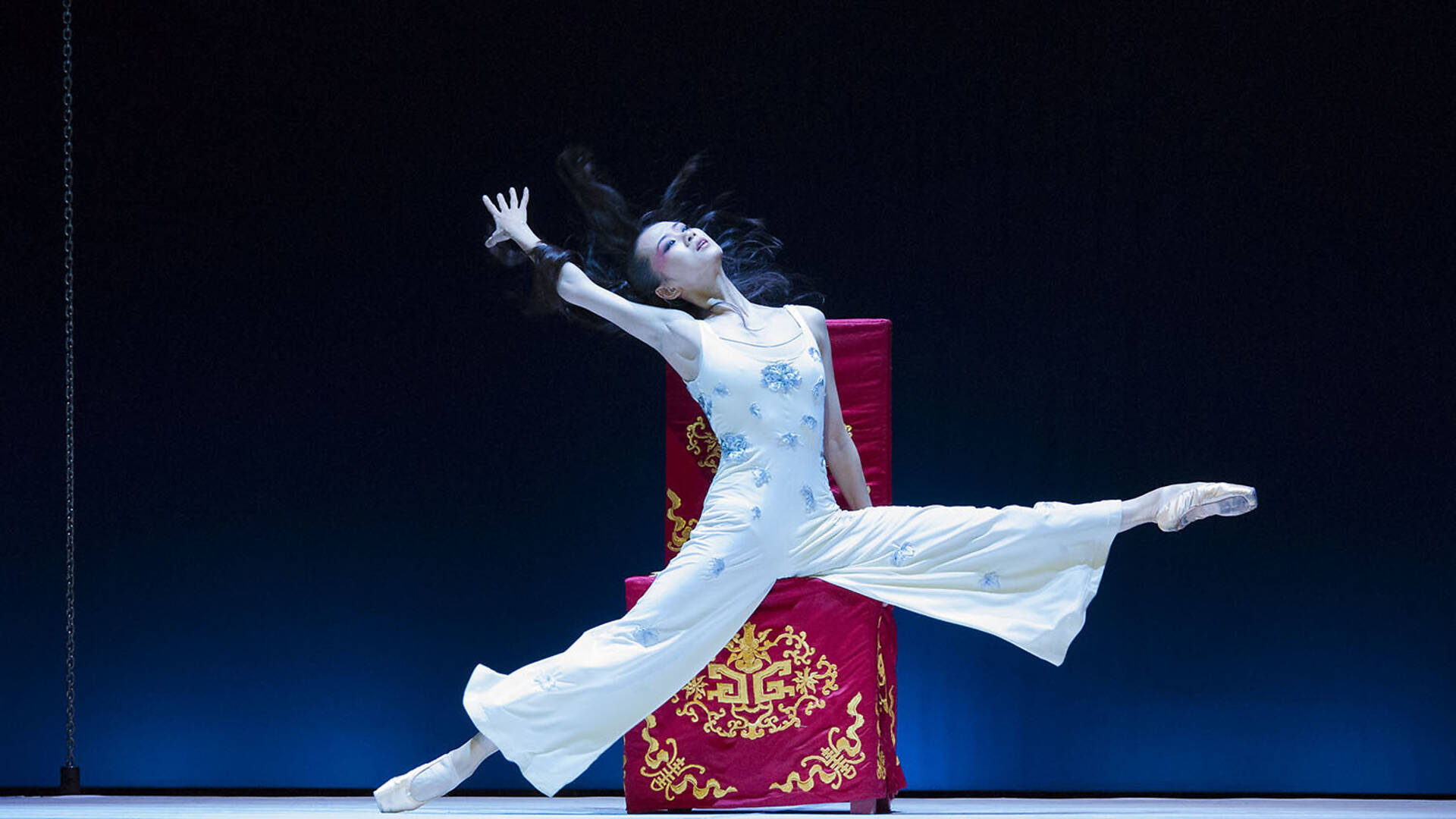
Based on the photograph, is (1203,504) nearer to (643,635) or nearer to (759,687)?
(759,687)

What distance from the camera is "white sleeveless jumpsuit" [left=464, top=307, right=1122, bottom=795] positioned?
297 cm

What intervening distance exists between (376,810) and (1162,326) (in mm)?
2465

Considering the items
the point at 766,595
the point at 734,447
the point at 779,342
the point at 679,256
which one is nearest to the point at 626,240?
the point at 679,256

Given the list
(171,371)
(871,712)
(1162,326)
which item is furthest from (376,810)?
(1162,326)

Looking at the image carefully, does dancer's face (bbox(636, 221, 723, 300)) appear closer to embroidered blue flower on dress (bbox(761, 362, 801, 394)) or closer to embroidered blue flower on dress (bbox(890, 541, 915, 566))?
embroidered blue flower on dress (bbox(761, 362, 801, 394))

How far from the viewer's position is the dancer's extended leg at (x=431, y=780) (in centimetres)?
299

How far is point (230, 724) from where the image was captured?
14.0ft

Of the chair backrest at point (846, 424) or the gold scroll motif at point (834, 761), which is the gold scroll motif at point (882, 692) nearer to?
the gold scroll motif at point (834, 761)

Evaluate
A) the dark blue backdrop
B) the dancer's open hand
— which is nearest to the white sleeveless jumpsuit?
the dancer's open hand

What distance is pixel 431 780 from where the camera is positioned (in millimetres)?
2994

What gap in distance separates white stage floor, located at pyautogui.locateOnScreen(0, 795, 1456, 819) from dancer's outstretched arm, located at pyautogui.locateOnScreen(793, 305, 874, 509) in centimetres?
70

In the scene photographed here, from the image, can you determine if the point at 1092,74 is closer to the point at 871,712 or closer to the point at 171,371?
the point at 871,712

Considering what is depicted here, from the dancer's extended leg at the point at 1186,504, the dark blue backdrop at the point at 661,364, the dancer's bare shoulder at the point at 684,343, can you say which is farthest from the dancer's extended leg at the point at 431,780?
the dancer's extended leg at the point at 1186,504

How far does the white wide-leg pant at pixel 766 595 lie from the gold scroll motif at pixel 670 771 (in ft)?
0.44
